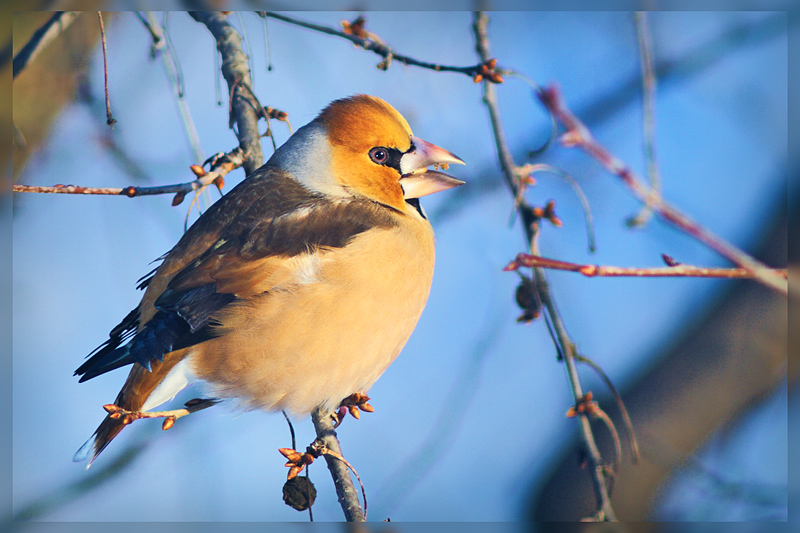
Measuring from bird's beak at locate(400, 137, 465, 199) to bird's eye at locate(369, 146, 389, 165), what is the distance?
0.28 feet

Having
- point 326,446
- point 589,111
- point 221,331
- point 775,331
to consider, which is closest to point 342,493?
point 326,446

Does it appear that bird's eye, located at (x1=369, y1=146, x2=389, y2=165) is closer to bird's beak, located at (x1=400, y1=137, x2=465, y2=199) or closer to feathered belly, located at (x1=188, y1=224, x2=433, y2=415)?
bird's beak, located at (x1=400, y1=137, x2=465, y2=199)

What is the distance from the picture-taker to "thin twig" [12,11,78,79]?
2598mm

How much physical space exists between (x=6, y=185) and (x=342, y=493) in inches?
76.4

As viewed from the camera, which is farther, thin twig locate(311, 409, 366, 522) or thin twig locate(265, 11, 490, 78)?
thin twig locate(265, 11, 490, 78)

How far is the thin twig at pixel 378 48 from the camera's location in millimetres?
2555

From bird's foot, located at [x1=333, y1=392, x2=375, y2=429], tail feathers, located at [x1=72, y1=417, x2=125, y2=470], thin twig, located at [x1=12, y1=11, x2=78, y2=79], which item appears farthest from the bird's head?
tail feathers, located at [x1=72, y1=417, x2=125, y2=470]

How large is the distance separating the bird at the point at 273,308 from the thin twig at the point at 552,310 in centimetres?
59

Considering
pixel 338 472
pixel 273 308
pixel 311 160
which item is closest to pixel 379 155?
pixel 311 160

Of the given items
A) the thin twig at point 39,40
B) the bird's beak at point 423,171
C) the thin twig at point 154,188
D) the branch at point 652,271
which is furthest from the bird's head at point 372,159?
the branch at point 652,271

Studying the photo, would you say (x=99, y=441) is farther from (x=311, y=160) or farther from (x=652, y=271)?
(x=652, y=271)

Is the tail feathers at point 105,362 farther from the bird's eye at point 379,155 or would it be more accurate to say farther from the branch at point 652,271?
the branch at point 652,271

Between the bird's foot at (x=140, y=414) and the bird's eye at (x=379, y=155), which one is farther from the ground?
the bird's eye at (x=379, y=155)

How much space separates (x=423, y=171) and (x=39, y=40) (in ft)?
5.93
